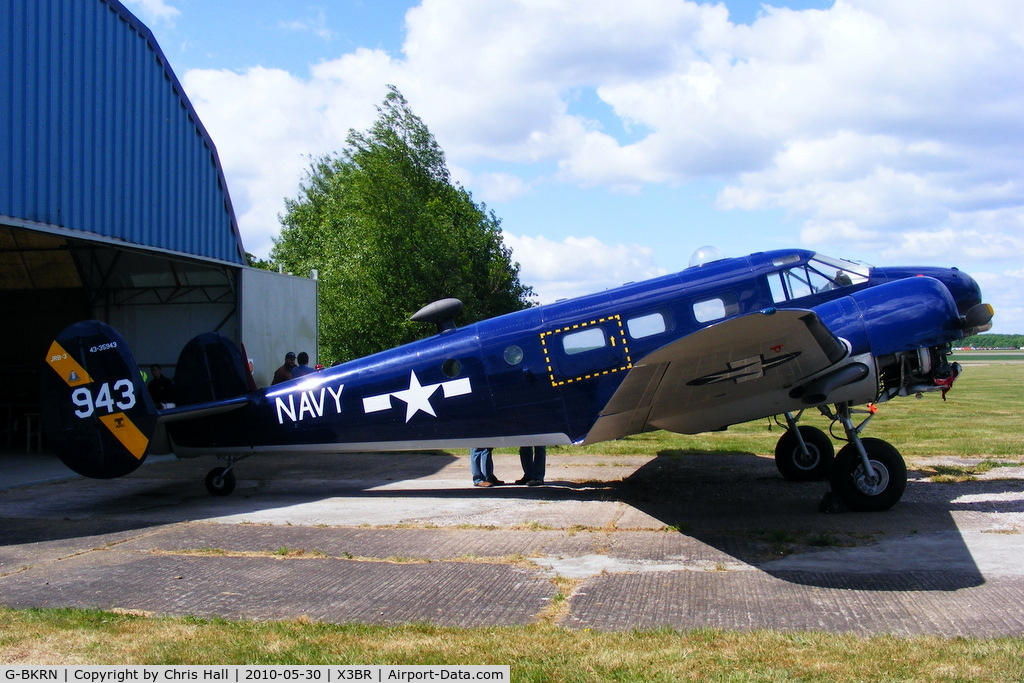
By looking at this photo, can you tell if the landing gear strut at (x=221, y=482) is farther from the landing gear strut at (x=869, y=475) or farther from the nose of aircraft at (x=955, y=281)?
the nose of aircraft at (x=955, y=281)

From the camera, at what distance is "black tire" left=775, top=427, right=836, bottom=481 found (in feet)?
35.3

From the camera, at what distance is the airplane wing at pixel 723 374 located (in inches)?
279

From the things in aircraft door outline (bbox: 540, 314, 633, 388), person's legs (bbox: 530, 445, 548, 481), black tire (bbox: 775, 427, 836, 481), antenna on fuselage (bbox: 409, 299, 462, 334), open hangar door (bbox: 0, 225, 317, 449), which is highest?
open hangar door (bbox: 0, 225, 317, 449)

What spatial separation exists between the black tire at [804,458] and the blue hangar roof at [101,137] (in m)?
11.1

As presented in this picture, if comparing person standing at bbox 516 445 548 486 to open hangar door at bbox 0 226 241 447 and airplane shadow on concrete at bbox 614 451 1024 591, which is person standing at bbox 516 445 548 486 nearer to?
airplane shadow on concrete at bbox 614 451 1024 591

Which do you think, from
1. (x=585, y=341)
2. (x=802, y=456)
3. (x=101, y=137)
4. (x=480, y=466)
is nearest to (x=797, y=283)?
(x=585, y=341)

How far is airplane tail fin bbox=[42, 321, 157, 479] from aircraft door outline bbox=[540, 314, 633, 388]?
5032 mm

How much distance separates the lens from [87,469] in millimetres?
9461

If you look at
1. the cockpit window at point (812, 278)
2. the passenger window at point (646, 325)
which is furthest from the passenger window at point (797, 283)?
the passenger window at point (646, 325)

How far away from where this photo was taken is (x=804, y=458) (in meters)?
10.8

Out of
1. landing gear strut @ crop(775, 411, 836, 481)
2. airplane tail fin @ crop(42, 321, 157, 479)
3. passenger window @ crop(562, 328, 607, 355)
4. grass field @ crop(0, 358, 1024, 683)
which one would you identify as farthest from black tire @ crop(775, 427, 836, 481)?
airplane tail fin @ crop(42, 321, 157, 479)

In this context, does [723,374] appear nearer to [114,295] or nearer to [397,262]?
[114,295]

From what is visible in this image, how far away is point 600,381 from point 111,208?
8.96 m

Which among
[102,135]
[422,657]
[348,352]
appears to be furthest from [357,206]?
[422,657]
